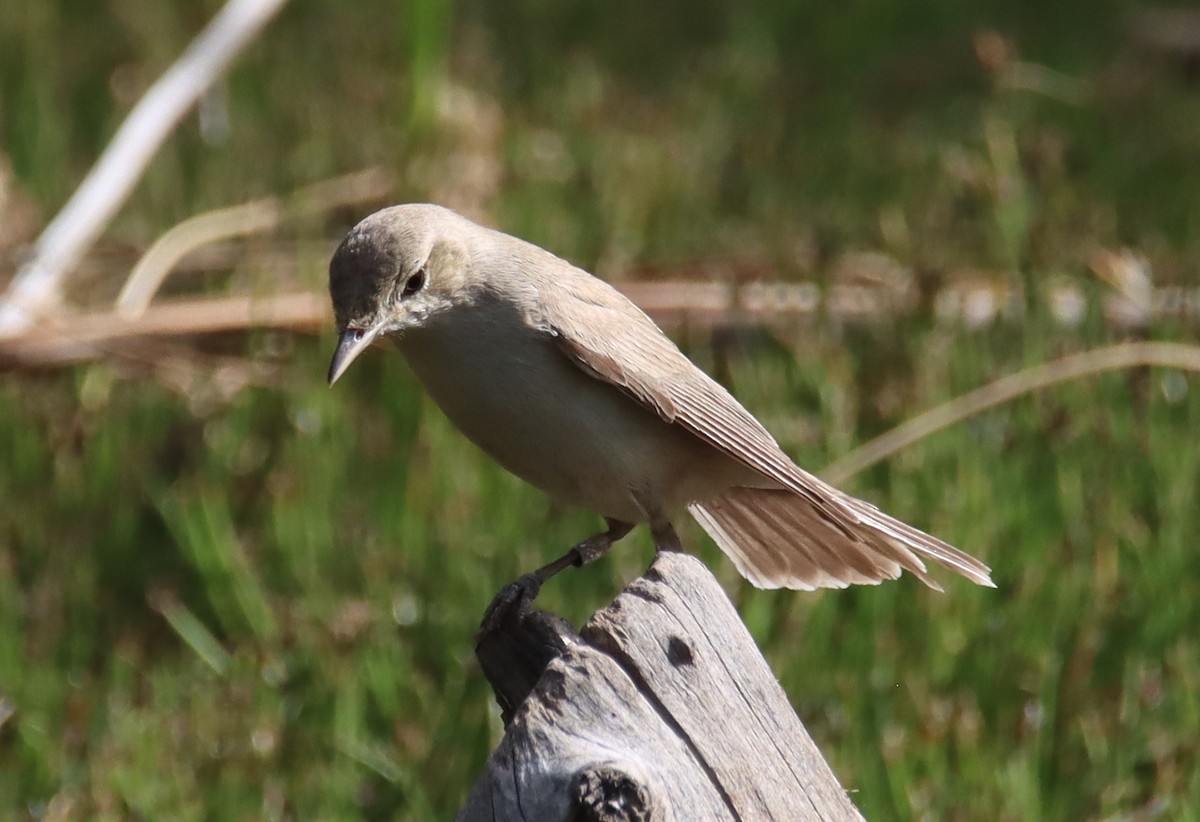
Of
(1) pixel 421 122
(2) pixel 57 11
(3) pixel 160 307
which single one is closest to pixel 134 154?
(3) pixel 160 307

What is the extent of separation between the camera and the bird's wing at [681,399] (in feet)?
14.2

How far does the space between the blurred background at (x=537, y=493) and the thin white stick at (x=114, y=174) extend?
200 mm

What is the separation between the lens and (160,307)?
727 cm

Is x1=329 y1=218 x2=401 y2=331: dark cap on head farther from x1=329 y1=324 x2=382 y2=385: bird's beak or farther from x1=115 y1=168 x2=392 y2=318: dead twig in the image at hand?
x1=115 y1=168 x2=392 y2=318: dead twig

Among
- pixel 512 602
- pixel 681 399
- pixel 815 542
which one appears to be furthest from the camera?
pixel 815 542

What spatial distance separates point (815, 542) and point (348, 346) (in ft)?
4.46

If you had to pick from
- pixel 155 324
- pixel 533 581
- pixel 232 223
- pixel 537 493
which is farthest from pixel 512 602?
pixel 232 223

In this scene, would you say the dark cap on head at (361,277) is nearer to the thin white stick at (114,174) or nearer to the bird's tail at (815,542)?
the bird's tail at (815,542)

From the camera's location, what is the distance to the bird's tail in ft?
14.3

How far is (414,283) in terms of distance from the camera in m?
4.39

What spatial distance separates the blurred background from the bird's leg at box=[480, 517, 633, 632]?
683 millimetres

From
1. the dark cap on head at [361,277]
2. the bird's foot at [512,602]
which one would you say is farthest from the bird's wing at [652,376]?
the bird's foot at [512,602]

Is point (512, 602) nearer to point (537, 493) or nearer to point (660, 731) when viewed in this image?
point (660, 731)

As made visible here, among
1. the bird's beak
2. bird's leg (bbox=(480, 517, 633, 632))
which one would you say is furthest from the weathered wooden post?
the bird's beak
